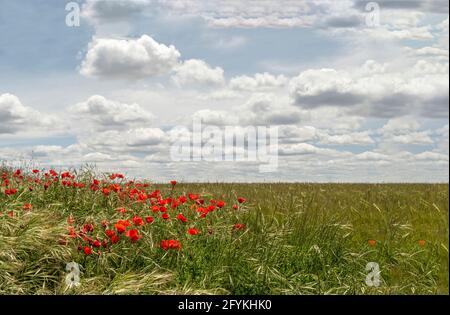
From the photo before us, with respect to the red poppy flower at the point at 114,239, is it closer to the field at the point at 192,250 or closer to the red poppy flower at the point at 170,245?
the field at the point at 192,250

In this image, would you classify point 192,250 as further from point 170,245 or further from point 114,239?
point 114,239

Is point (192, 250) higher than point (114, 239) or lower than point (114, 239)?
lower

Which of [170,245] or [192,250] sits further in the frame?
[192,250]

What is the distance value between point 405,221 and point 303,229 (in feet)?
10.3

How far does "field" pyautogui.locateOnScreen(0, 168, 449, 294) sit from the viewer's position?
6.42 metres

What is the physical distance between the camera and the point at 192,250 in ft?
22.8

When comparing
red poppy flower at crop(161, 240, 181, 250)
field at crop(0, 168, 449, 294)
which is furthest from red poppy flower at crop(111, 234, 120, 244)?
red poppy flower at crop(161, 240, 181, 250)

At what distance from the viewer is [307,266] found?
7410mm

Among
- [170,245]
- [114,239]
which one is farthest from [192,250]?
[114,239]

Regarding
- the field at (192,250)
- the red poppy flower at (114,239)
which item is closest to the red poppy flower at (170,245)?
the field at (192,250)

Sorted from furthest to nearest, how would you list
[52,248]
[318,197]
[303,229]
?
[318,197] < [303,229] < [52,248]
